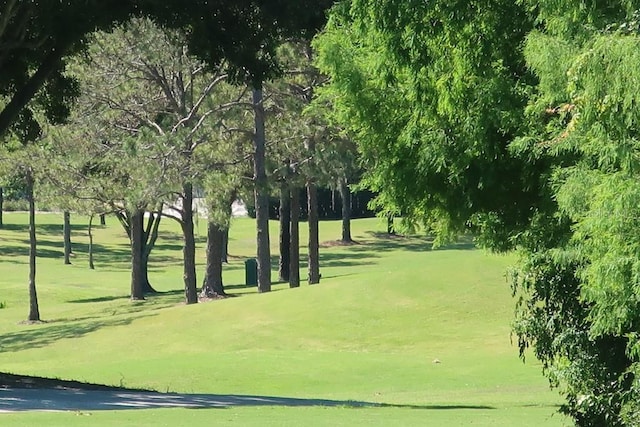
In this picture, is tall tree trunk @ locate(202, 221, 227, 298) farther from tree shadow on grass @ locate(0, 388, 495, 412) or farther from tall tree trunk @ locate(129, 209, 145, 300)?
tree shadow on grass @ locate(0, 388, 495, 412)

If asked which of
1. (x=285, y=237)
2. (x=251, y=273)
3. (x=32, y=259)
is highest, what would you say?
(x=285, y=237)

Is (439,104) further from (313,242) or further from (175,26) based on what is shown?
(313,242)

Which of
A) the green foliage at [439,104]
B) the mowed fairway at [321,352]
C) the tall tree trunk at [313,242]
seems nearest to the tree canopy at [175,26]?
the green foliage at [439,104]

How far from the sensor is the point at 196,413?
16000 millimetres

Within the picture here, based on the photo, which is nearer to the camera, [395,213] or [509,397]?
[395,213]

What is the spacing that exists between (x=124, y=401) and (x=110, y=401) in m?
0.23

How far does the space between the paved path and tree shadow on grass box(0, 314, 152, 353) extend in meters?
15.4

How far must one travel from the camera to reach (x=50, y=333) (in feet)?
122

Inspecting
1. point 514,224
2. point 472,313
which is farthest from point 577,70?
point 472,313

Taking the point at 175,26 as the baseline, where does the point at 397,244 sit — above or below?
below

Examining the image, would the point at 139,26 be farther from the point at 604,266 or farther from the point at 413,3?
the point at 604,266

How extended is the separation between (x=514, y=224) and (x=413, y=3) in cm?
503

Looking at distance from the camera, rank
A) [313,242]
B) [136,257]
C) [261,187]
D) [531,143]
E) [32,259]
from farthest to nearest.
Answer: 1. [136,257]
2. [313,242]
3. [32,259]
4. [261,187]
5. [531,143]

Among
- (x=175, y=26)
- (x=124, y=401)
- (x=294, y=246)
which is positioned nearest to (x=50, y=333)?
(x=294, y=246)
